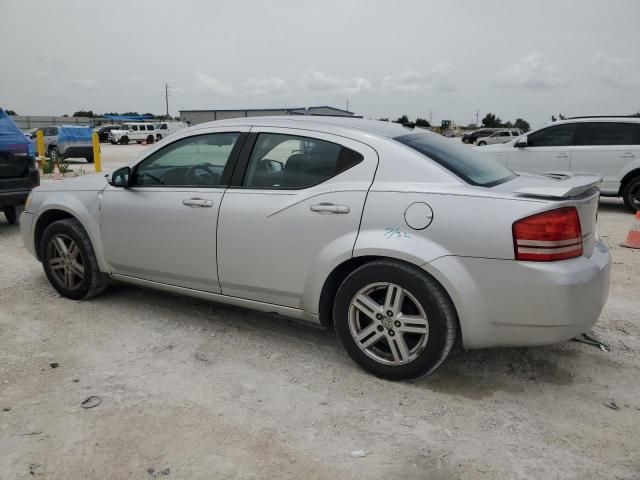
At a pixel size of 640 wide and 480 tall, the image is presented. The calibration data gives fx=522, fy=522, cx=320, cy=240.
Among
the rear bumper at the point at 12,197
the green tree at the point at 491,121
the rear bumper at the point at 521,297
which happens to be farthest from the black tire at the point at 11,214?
the green tree at the point at 491,121

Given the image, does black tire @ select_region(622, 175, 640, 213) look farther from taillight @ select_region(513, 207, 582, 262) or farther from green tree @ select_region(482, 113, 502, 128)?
green tree @ select_region(482, 113, 502, 128)

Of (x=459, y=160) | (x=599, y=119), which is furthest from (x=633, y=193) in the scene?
(x=459, y=160)

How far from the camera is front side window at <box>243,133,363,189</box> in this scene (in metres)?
3.21

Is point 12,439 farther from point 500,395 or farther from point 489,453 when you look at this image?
point 500,395

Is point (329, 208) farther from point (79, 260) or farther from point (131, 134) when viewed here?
point (131, 134)

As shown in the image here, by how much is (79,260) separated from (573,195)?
3712 millimetres

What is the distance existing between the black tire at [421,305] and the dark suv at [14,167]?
5.88 meters

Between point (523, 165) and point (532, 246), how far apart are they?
7.98 meters

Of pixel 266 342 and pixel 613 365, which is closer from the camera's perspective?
pixel 613 365

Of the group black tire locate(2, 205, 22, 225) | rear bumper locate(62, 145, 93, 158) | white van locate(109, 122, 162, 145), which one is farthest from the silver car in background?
white van locate(109, 122, 162, 145)

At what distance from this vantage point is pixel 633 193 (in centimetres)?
910

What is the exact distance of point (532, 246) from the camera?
2.63 meters

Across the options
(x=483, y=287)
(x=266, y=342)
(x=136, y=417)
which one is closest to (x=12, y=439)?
(x=136, y=417)

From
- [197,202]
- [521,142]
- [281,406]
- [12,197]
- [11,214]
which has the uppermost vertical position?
[521,142]
